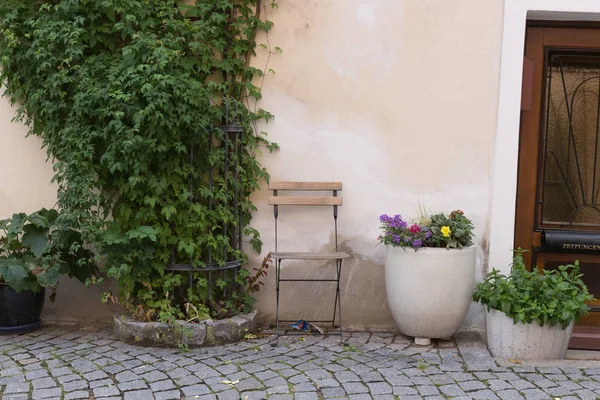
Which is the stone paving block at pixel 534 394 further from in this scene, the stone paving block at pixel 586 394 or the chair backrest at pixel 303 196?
the chair backrest at pixel 303 196

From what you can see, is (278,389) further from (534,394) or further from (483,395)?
(534,394)

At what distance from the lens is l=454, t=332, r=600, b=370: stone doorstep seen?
4.91 m

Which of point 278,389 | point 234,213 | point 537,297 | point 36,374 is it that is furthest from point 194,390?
point 537,297

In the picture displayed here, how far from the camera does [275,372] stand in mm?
4625

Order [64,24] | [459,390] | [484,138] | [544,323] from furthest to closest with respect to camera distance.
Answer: [484,138] < [64,24] < [544,323] < [459,390]

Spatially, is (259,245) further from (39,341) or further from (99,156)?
(39,341)

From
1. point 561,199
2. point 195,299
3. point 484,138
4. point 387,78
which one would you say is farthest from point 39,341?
point 561,199

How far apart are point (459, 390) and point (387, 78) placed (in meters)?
2.59

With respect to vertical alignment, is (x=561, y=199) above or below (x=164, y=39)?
below

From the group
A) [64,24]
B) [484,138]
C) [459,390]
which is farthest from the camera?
[484,138]

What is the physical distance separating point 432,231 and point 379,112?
3.68 ft

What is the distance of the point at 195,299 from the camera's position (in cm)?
548

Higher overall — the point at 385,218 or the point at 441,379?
the point at 385,218

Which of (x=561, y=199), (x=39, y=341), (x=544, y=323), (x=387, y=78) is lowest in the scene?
(x=39, y=341)
